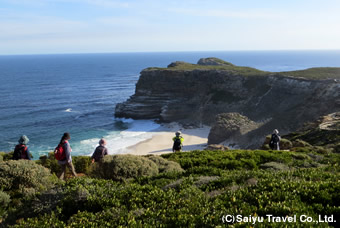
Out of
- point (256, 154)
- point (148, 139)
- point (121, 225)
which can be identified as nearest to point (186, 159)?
point (256, 154)

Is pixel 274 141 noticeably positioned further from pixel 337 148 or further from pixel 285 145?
pixel 337 148

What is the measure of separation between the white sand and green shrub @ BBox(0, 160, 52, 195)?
3070 centimetres

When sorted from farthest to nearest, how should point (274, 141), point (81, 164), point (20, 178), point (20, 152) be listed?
point (274, 141), point (81, 164), point (20, 152), point (20, 178)

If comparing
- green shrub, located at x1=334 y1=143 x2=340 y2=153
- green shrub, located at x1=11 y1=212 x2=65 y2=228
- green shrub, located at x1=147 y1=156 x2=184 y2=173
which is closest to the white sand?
green shrub, located at x1=334 y1=143 x2=340 y2=153

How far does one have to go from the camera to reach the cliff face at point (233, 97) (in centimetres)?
4453

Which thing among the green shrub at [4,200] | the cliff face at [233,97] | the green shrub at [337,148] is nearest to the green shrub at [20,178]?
the green shrub at [4,200]

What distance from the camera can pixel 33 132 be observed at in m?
49.7

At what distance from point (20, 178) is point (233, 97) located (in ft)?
179

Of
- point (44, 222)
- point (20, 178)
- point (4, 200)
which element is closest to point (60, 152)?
Result: point (20, 178)

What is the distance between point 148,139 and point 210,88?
23226 millimetres

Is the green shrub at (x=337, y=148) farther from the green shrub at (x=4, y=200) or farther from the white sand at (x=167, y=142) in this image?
the white sand at (x=167, y=142)

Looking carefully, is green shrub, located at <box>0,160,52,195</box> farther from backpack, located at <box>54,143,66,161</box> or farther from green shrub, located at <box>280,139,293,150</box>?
green shrub, located at <box>280,139,293,150</box>

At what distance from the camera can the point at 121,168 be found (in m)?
10.3

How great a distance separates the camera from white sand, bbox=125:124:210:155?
41.3 metres
